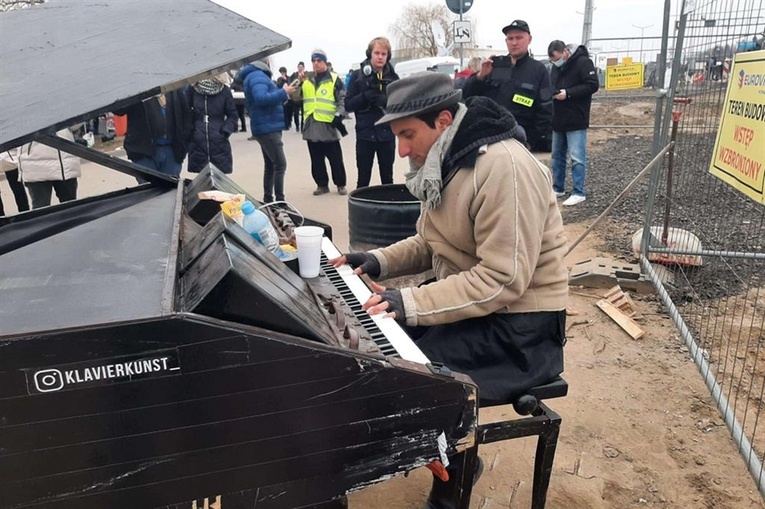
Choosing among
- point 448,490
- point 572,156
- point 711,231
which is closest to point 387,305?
point 448,490

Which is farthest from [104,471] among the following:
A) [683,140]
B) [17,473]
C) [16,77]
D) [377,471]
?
[683,140]

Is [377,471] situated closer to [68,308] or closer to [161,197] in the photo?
[68,308]

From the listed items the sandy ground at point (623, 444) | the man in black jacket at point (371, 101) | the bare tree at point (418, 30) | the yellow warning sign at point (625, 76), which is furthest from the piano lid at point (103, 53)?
the bare tree at point (418, 30)

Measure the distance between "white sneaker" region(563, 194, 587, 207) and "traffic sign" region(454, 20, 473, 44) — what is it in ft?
12.3

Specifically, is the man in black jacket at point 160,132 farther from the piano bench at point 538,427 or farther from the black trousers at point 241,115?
the black trousers at point 241,115

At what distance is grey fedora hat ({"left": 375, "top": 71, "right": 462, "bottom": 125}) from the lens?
201 centimetres

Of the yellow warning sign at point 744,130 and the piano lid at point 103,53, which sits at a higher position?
the piano lid at point 103,53

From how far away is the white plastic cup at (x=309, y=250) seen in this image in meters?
2.13

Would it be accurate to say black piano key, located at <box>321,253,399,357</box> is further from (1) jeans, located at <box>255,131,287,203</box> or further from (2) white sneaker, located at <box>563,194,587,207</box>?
(2) white sneaker, located at <box>563,194,587,207</box>

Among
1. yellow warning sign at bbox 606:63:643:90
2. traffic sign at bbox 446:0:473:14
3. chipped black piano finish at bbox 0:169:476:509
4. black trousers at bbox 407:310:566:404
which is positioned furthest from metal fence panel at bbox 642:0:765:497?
yellow warning sign at bbox 606:63:643:90

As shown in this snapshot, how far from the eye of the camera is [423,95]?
79.0 inches

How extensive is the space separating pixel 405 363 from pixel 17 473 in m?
0.85

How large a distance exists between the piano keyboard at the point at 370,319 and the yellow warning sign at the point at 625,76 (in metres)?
9.57

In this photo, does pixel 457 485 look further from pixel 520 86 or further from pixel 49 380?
pixel 520 86
